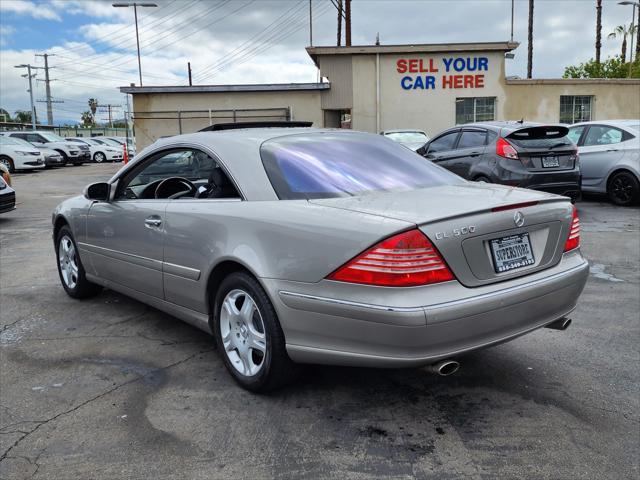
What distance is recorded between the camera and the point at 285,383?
10.8ft

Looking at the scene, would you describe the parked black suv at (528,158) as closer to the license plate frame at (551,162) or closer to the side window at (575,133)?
the license plate frame at (551,162)

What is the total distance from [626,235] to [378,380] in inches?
237

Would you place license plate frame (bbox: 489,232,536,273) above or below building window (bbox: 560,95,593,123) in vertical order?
below

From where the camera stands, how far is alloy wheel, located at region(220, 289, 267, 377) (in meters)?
3.29

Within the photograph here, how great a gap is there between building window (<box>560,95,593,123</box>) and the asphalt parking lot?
20701 millimetres

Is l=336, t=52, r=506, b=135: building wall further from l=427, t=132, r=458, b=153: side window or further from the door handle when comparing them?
the door handle

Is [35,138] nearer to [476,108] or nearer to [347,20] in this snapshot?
[347,20]

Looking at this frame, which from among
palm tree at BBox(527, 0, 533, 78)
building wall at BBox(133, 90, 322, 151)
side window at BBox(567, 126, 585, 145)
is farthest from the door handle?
palm tree at BBox(527, 0, 533, 78)

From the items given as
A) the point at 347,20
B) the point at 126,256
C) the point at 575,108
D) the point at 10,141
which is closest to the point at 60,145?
the point at 10,141

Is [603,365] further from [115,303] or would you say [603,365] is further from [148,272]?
[115,303]

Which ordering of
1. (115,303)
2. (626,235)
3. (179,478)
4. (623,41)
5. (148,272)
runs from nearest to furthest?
1. (179,478)
2. (148,272)
3. (115,303)
4. (626,235)
5. (623,41)

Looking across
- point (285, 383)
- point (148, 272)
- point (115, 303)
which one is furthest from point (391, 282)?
point (115, 303)

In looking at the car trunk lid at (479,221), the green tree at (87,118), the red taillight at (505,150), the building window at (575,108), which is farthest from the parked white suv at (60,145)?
the green tree at (87,118)

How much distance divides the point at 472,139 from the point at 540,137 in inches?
44.5
